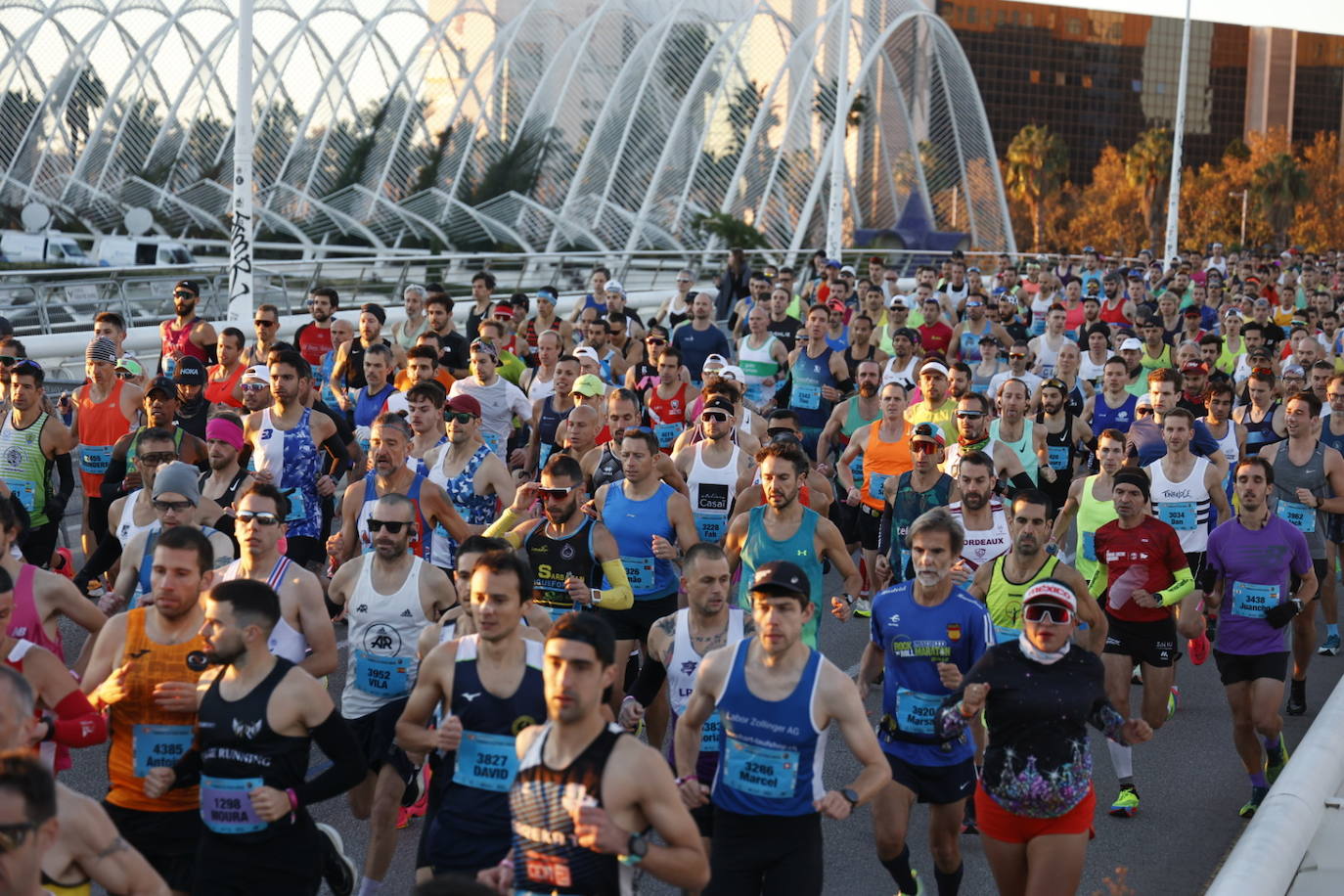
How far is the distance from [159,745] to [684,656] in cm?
199

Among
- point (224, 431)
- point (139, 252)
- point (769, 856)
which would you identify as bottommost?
point (139, 252)

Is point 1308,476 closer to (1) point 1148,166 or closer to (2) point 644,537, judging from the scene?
(2) point 644,537

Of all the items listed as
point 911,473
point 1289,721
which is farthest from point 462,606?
point 1289,721

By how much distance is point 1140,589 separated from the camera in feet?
26.7

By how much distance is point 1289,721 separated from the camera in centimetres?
927

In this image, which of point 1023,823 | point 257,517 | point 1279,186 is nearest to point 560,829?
point 1023,823

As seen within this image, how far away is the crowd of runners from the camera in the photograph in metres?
5.07

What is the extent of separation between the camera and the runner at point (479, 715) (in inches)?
200

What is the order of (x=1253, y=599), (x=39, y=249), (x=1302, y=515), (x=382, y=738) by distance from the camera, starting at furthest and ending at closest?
(x=39, y=249)
(x=1302, y=515)
(x=1253, y=599)
(x=382, y=738)

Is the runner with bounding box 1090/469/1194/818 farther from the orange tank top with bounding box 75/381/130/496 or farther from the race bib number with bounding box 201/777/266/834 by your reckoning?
the orange tank top with bounding box 75/381/130/496

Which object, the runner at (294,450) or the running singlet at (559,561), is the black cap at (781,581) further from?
the runner at (294,450)

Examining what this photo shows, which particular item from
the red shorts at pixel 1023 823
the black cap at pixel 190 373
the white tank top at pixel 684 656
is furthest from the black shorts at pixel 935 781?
the black cap at pixel 190 373

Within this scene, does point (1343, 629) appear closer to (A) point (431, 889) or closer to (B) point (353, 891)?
(B) point (353, 891)

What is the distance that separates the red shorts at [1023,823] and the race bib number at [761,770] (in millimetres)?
1033
